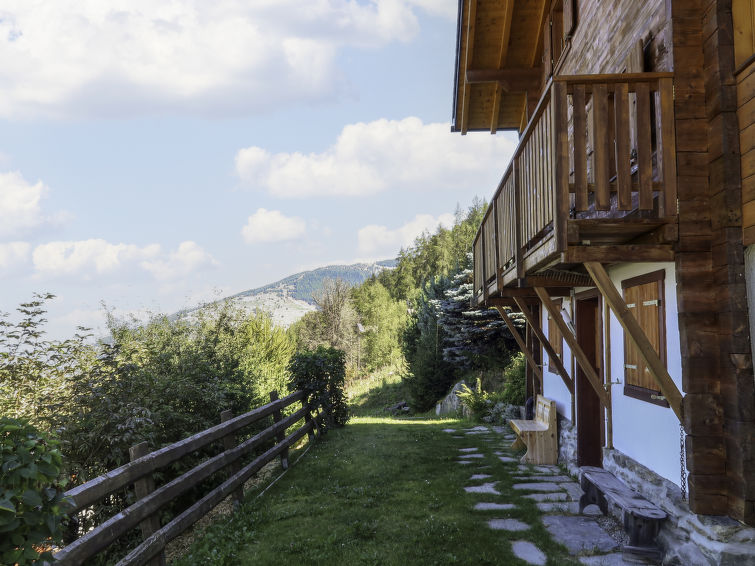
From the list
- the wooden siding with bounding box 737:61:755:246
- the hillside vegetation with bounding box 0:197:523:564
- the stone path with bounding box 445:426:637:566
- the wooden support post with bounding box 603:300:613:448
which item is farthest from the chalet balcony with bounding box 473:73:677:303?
the hillside vegetation with bounding box 0:197:523:564

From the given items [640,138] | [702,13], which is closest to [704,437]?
[640,138]

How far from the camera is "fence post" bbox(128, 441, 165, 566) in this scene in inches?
164

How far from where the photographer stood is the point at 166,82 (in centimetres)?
6431

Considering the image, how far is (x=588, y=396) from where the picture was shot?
25.0ft

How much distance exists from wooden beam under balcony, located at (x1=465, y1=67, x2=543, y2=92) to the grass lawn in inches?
272

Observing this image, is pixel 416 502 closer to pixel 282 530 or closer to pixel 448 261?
pixel 282 530

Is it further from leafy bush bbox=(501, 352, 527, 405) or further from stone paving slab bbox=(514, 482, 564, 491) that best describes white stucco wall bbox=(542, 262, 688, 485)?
leafy bush bbox=(501, 352, 527, 405)

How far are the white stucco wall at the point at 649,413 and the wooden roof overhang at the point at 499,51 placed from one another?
18.0 feet

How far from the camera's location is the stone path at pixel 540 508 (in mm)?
4695

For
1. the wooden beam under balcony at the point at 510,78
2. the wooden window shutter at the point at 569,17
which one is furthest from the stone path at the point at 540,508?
the wooden beam under balcony at the point at 510,78

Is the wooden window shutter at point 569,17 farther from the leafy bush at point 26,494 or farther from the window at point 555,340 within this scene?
the leafy bush at point 26,494

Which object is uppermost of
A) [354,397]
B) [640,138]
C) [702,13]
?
[702,13]

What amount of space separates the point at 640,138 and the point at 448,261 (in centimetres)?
5039

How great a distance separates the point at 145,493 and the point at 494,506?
3.82 meters
